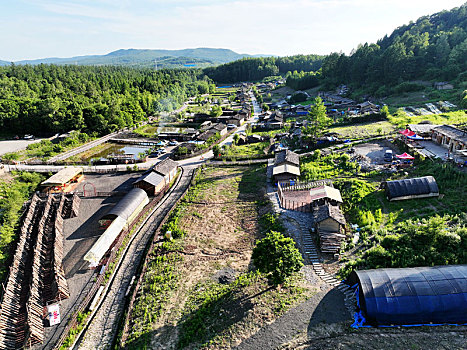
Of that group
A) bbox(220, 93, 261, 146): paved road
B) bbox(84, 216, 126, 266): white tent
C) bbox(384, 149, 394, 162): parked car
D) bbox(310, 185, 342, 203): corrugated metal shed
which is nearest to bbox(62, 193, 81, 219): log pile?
bbox(84, 216, 126, 266): white tent

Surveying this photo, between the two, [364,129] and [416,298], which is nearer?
[416,298]

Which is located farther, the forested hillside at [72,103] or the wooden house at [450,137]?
the forested hillside at [72,103]

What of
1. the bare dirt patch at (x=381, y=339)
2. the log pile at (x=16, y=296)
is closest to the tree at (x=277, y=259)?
the bare dirt patch at (x=381, y=339)

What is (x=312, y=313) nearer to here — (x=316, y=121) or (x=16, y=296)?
(x=16, y=296)

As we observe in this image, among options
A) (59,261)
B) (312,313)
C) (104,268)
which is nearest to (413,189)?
(312,313)

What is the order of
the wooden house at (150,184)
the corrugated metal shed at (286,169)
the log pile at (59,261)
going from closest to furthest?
the log pile at (59,261) → the corrugated metal shed at (286,169) → the wooden house at (150,184)

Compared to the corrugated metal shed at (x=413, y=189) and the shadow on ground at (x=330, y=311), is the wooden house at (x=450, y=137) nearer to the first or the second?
the corrugated metal shed at (x=413, y=189)

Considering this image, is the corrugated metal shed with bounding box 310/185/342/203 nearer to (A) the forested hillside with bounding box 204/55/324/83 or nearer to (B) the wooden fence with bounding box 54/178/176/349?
(B) the wooden fence with bounding box 54/178/176/349
